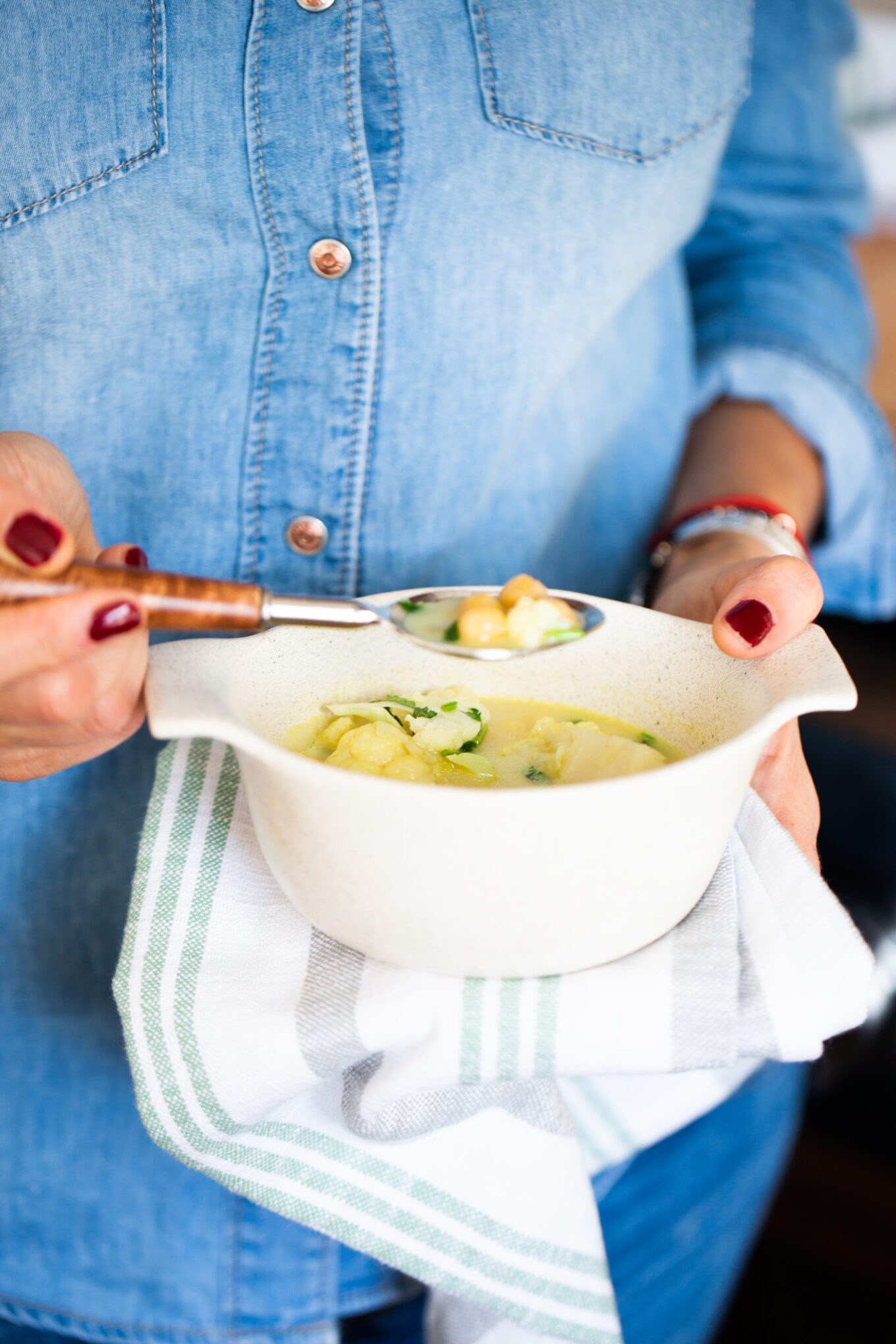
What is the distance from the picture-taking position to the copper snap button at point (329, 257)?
0.81 m

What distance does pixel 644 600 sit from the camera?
1.11m

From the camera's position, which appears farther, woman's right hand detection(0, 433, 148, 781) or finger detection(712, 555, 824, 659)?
finger detection(712, 555, 824, 659)

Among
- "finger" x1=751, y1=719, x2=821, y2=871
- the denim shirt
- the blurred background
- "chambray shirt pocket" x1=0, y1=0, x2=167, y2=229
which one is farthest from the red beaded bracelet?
the blurred background

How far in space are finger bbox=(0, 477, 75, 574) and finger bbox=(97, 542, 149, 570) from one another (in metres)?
0.12

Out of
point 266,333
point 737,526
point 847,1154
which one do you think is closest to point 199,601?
point 266,333

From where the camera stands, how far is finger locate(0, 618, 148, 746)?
56 centimetres

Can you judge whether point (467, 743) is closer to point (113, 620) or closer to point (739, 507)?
point (113, 620)

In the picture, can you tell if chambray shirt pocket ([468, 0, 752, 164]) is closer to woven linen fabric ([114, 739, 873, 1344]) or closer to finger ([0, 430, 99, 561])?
finger ([0, 430, 99, 561])

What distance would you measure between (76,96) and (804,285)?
2.91 ft

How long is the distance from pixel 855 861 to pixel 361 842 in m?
1.43

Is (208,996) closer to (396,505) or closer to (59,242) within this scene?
(396,505)

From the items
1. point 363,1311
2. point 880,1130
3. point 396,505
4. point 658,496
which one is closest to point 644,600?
point 658,496

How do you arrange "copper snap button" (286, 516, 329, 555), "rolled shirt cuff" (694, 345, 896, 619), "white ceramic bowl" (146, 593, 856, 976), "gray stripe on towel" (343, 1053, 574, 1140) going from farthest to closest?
"rolled shirt cuff" (694, 345, 896, 619) < "copper snap button" (286, 516, 329, 555) < "gray stripe on towel" (343, 1053, 574, 1140) < "white ceramic bowl" (146, 593, 856, 976)

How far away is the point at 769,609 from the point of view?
660 mm
